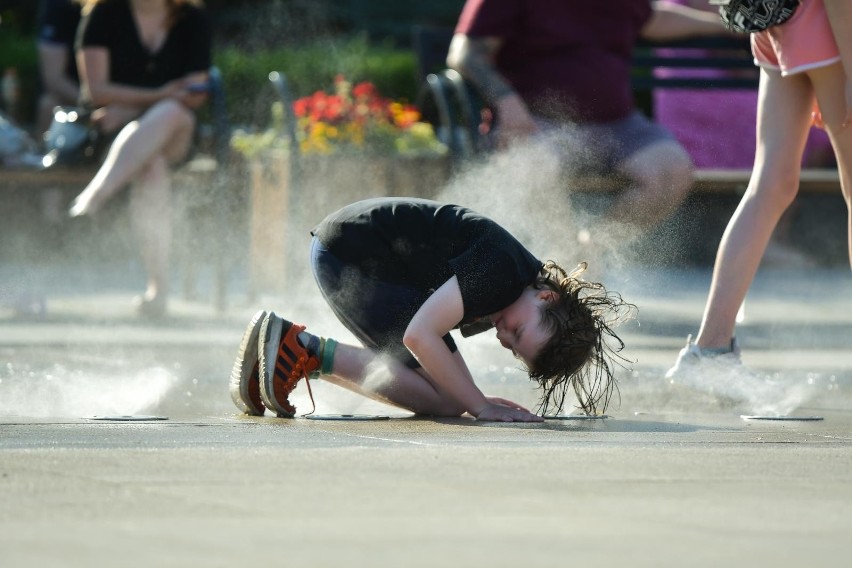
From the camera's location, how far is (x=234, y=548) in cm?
251

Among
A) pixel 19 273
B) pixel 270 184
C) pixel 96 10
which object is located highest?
pixel 96 10

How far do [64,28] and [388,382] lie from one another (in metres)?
4.73

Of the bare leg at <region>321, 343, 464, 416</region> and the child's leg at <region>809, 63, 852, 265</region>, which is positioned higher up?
the child's leg at <region>809, 63, 852, 265</region>

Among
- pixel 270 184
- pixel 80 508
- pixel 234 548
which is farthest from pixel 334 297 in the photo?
pixel 270 184

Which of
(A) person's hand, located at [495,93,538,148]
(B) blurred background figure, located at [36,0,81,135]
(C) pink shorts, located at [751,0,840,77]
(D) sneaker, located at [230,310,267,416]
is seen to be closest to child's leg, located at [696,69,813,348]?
(C) pink shorts, located at [751,0,840,77]

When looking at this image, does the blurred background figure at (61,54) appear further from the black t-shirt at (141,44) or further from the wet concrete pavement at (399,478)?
the wet concrete pavement at (399,478)

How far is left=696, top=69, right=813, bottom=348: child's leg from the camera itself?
487cm

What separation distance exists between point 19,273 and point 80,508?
20.1 ft

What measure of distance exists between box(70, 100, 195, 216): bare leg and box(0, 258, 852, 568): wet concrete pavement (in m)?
1.56

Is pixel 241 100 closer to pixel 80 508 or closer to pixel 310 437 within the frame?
pixel 310 437

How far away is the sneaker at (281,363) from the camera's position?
445 cm

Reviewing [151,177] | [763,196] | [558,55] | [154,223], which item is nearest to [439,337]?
[763,196]

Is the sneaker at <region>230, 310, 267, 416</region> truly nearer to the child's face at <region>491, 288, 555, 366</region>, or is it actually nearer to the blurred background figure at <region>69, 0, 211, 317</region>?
the child's face at <region>491, 288, 555, 366</region>

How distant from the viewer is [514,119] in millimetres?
Answer: 6727
